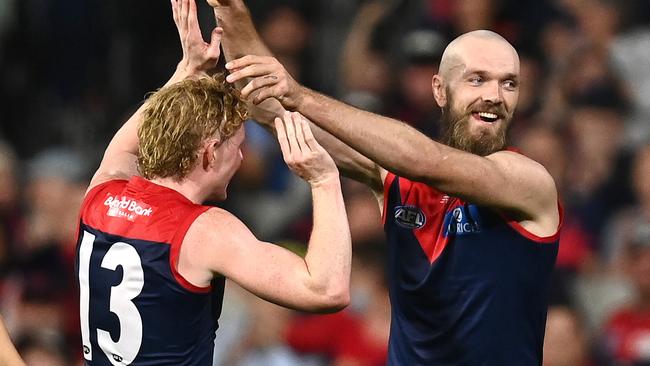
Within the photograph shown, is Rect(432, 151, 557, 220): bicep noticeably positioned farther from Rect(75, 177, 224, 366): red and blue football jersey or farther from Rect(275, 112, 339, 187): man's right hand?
Rect(75, 177, 224, 366): red and blue football jersey

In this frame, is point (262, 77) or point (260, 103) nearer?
point (262, 77)

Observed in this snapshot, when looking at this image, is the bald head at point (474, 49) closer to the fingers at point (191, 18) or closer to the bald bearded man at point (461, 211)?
the bald bearded man at point (461, 211)

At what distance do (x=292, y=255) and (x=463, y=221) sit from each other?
79cm

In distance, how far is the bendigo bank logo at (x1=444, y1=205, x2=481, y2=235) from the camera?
15.4 feet

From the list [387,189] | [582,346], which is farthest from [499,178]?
[582,346]

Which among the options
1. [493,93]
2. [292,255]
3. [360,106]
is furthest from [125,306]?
[360,106]

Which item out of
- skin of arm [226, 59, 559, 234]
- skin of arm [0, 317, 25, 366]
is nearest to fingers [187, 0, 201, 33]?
skin of arm [226, 59, 559, 234]

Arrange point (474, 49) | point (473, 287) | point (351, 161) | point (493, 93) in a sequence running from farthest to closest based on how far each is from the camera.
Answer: point (351, 161), point (474, 49), point (493, 93), point (473, 287)

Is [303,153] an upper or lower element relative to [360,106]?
lower

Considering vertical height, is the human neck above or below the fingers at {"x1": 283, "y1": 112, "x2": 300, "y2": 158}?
below

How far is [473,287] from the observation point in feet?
15.4

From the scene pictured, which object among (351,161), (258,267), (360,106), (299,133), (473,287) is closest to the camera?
(258,267)

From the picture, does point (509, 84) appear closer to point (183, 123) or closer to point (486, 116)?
point (486, 116)

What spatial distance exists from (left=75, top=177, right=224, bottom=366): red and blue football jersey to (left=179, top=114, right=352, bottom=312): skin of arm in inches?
2.5
